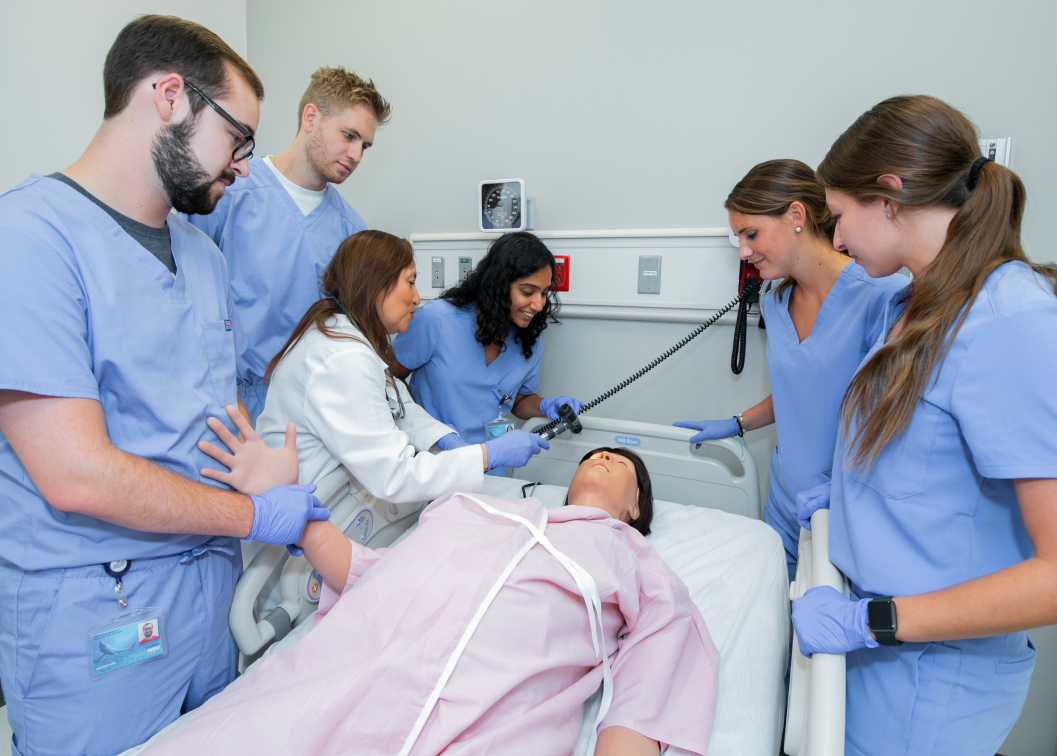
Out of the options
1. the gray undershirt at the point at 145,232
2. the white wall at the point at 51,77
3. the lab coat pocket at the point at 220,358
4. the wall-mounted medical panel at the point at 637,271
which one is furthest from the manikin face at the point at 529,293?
the white wall at the point at 51,77

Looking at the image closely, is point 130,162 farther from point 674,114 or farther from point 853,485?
point 674,114

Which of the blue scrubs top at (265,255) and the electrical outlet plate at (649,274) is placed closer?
the blue scrubs top at (265,255)

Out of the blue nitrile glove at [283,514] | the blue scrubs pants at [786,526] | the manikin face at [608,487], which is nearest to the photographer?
the blue nitrile glove at [283,514]

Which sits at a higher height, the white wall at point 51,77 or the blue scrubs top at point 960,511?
the white wall at point 51,77

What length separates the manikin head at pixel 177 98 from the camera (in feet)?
3.35

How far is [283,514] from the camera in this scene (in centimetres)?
115

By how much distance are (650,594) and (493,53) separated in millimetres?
2033

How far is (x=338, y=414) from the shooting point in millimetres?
1371

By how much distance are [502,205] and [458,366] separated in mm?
645

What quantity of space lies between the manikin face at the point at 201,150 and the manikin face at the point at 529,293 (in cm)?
99

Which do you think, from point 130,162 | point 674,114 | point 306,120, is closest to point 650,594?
point 130,162

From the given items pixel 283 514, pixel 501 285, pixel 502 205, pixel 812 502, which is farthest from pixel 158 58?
pixel 812 502

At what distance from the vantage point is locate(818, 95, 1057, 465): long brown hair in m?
0.88

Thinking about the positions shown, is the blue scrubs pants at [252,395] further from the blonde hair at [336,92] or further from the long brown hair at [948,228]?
the long brown hair at [948,228]
